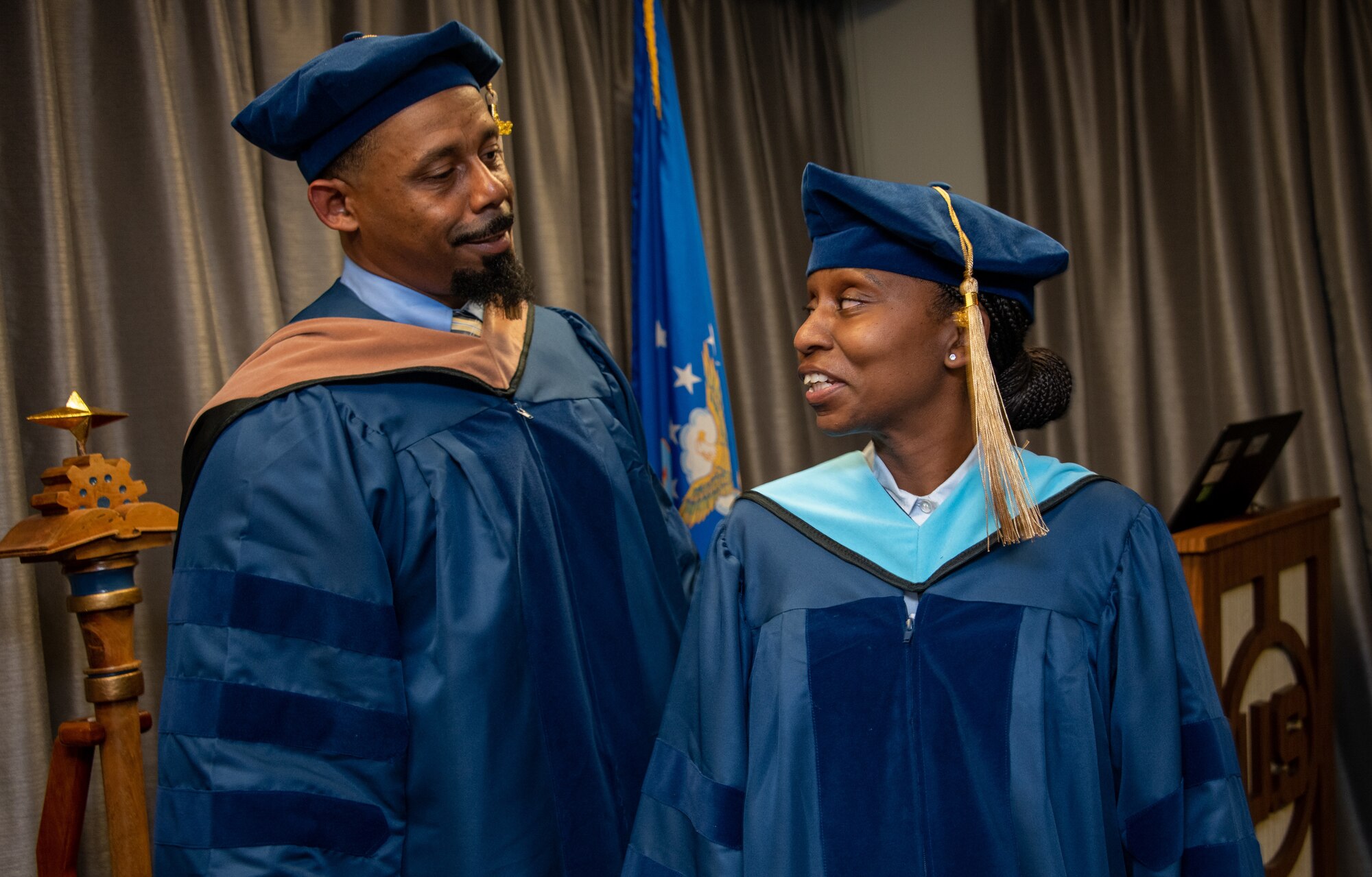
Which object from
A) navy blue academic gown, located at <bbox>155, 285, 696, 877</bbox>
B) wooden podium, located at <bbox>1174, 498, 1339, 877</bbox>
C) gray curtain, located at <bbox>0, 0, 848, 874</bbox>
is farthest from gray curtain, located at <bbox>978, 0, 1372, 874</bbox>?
navy blue academic gown, located at <bbox>155, 285, 696, 877</bbox>

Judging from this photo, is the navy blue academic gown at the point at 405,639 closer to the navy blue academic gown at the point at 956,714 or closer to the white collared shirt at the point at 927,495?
the navy blue academic gown at the point at 956,714

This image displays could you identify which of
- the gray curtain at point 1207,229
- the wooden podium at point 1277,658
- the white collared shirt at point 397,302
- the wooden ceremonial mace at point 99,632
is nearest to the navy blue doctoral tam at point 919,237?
the white collared shirt at point 397,302

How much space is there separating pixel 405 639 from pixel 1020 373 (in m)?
0.91

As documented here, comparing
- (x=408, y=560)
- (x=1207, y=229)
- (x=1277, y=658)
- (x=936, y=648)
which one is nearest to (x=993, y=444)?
(x=936, y=648)

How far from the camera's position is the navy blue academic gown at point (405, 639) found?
1.31m

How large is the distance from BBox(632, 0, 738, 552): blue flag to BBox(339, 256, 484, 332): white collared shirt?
1.34 meters

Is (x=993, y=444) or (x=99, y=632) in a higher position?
Answer: (x=993, y=444)

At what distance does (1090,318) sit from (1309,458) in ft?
2.54

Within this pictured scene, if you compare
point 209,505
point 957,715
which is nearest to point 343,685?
point 209,505

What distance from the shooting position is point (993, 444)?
130 cm

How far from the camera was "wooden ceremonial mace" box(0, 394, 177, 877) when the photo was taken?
171 cm

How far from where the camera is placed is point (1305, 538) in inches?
107

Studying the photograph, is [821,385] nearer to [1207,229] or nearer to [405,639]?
[405,639]

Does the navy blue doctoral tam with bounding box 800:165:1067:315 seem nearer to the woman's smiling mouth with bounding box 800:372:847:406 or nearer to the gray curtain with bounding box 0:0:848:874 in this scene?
the woman's smiling mouth with bounding box 800:372:847:406
